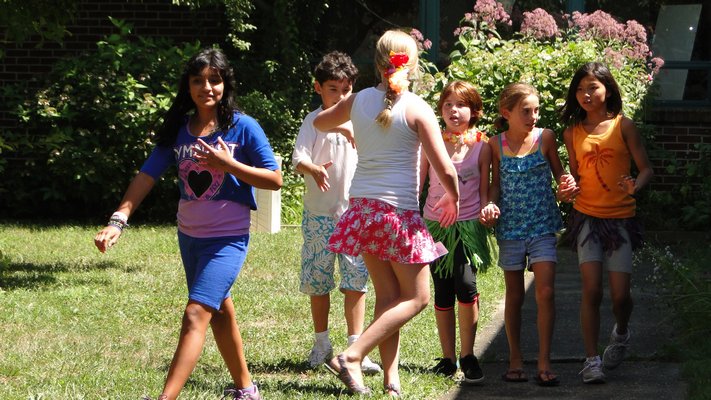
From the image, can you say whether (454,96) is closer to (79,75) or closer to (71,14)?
(71,14)

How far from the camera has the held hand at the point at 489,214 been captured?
5.78m

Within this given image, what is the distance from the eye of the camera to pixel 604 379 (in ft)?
19.3

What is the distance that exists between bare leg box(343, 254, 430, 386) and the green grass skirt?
2.32 feet

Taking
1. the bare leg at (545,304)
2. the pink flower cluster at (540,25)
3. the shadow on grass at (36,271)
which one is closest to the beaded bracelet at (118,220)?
the bare leg at (545,304)

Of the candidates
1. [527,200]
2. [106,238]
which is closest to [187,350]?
[106,238]

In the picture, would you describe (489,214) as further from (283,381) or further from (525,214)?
(283,381)

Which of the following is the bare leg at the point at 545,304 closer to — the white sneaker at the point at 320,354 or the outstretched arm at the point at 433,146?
the outstretched arm at the point at 433,146

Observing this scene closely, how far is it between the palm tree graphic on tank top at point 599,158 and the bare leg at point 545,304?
0.54m

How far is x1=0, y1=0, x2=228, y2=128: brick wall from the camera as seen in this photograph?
14062 millimetres

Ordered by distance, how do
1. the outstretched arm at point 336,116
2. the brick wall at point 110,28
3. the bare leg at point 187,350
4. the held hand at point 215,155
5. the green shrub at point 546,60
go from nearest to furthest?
the bare leg at point 187,350, the held hand at point 215,155, the outstretched arm at point 336,116, the green shrub at point 546,60, the brick wall at point 110,28

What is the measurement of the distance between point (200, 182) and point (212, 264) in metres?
0.38

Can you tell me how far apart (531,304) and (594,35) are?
4688 mm

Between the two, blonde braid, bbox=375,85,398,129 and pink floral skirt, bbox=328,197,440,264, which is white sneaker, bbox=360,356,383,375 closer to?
pink floral skirt, bbox=328,197,440,264

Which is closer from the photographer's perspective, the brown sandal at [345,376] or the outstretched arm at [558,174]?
the brown sandal at [345,376]
